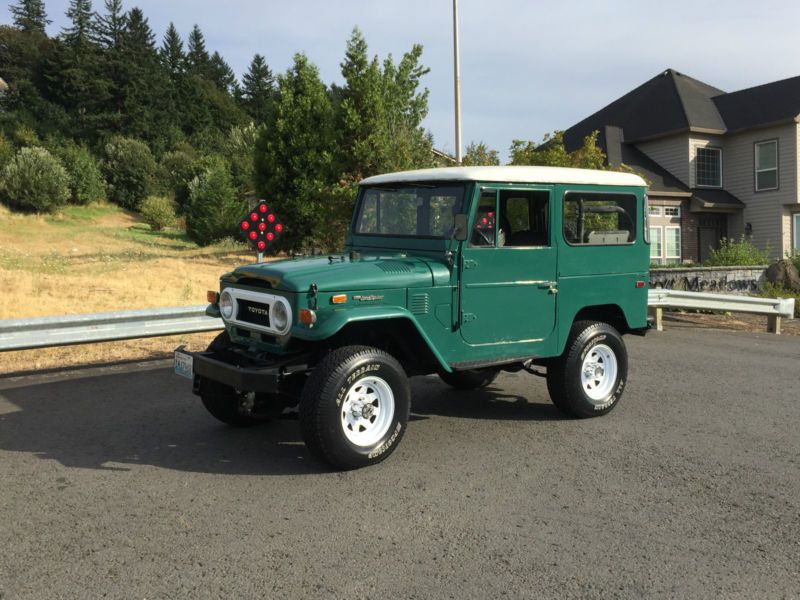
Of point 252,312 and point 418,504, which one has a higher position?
point 252,312

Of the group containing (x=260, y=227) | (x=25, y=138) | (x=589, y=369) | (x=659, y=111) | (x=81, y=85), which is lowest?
(x=589, y=369)

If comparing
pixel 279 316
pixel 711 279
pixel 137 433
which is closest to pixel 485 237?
pixel 279 316

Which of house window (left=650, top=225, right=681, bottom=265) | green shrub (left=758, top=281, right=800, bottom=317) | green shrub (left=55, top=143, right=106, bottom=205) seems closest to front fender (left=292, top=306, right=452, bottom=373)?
green shrub (left=758, top=281, right=800, bottom=317)

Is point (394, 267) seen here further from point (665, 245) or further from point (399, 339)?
point (665, 245)

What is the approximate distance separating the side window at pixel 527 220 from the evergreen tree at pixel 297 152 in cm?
1884

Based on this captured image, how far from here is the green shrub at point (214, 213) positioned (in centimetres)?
3766

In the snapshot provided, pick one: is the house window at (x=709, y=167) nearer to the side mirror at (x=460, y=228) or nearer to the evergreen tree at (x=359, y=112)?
the evergreen tree at (x=359, y=112)

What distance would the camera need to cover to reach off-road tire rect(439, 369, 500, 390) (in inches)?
283

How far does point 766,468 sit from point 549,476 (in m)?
1.64

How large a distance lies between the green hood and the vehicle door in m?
0.32

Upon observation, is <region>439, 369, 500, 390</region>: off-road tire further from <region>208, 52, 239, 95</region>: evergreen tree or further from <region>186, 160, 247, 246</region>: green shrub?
<region>208, 52, 239, 95</region>: evergreen tree

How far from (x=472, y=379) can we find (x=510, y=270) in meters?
1.94

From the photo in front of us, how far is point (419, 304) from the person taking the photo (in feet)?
17.7

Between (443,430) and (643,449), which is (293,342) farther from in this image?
(643,449)
